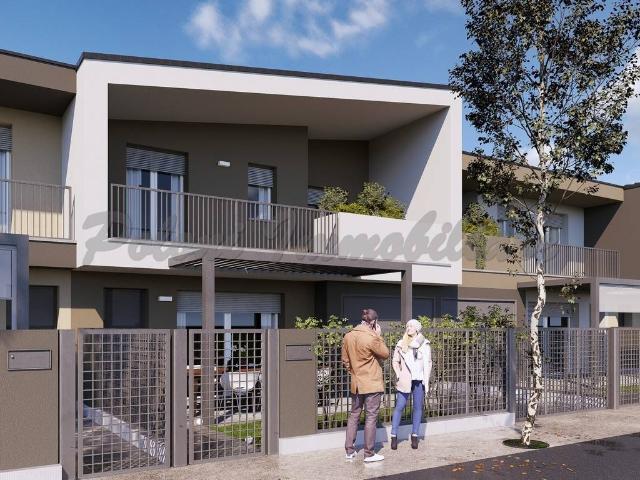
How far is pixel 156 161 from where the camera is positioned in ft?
49.4

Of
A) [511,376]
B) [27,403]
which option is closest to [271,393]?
[27,403]

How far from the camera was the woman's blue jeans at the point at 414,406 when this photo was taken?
8883 millimetres

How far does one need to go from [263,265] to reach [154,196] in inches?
143

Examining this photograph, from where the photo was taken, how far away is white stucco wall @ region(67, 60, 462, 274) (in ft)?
40.2

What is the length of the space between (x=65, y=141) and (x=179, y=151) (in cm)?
262

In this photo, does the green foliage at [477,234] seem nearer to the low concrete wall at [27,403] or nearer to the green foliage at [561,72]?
the green foliage at [561,72]

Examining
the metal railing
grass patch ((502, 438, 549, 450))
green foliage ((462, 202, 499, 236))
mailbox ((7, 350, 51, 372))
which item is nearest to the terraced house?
mailbox ((7, 350, 51, 372))

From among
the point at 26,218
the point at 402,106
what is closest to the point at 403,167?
the point at 402,106

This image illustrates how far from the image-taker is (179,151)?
1528 centimetres

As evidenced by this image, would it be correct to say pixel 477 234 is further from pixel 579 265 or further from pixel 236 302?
pixel 236 302

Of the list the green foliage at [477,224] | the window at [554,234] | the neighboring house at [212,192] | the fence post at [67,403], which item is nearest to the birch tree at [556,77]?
the neighboring house at [212,192]

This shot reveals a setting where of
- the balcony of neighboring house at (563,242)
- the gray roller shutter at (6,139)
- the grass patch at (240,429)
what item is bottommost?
the grass patch at (240,429)

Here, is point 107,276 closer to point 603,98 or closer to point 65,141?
point 65,141

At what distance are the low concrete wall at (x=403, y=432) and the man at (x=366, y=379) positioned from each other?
608 millimetres
